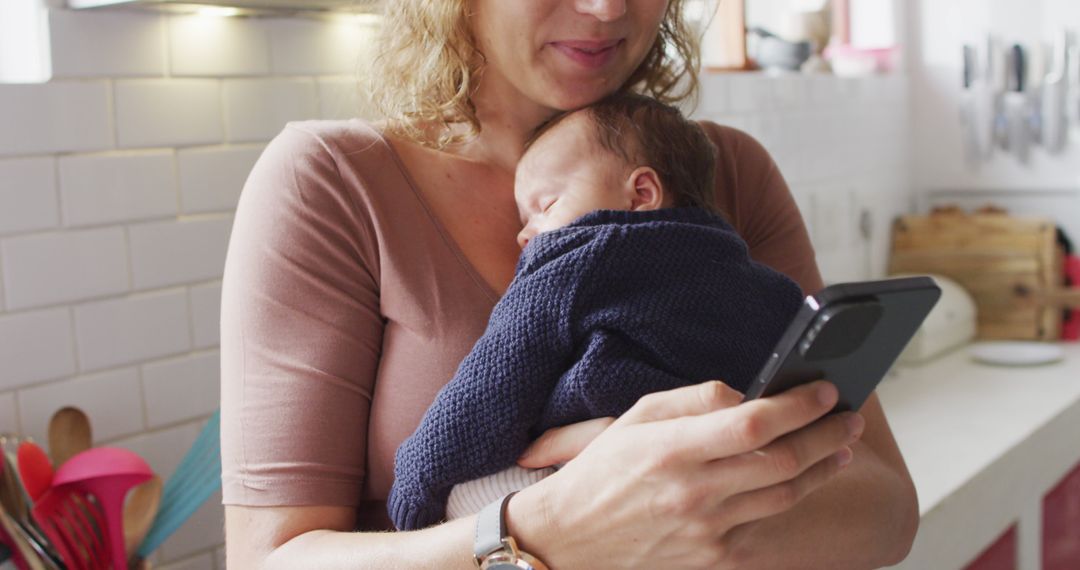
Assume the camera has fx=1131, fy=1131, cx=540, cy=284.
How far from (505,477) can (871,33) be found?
8.87 feet

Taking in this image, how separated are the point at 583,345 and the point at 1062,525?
1880mm

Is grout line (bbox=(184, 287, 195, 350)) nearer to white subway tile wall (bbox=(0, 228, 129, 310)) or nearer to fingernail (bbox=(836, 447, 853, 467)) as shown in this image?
white subway tile wall (bbox=(0, 228, 129, 310))

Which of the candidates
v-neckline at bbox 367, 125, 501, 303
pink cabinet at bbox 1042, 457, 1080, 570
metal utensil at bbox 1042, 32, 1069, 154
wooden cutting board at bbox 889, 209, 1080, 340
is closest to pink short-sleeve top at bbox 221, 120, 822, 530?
v-neckline at bbox 367, 125, 501, 303

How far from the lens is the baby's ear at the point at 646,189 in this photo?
102 cm

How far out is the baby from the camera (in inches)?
35.6

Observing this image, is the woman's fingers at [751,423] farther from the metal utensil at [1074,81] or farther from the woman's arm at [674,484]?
the metal utensil at [1074,81]

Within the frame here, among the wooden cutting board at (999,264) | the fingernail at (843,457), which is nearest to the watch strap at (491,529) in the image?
the fingernail at (843,457)

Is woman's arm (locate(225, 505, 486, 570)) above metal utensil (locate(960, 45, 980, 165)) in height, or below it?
below

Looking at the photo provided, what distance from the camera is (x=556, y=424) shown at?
0.93 metres

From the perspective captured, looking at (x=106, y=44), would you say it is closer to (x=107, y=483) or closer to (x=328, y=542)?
(x=107, y=483)

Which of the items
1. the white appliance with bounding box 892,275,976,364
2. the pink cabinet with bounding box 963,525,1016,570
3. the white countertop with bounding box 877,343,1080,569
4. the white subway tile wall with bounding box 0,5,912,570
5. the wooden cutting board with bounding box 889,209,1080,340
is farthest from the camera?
the wooden cutting board with bounding box 889,209,1080,340

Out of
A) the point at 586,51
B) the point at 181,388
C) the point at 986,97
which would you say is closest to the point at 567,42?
the point at 586,51

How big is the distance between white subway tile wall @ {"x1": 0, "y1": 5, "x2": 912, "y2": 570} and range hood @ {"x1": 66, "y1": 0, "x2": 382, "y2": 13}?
1.1 inches

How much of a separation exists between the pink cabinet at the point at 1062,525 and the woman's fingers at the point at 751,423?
5.94ft
